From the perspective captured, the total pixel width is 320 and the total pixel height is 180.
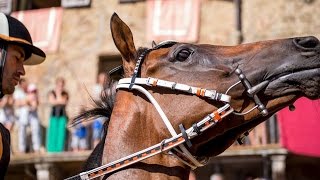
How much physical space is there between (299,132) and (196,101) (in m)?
10.8

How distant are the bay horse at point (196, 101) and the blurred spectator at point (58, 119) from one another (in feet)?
36.8

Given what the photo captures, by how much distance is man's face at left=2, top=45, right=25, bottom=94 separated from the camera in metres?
3.76

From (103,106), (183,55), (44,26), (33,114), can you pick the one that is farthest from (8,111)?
(183,55)

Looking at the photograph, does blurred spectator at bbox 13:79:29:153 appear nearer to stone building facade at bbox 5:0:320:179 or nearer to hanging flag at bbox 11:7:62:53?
stone building facade at bbox 5:0:320:179

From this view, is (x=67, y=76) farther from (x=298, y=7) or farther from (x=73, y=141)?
(x=298, y=7)

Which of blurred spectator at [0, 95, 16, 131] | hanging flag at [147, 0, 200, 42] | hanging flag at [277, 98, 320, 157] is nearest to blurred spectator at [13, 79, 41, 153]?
blurred spectator at [0, 95, 16, 131]

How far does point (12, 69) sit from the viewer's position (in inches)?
150

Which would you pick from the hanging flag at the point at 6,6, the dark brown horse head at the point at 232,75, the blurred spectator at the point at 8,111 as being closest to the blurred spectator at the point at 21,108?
the blurred spectator at the point at 8,111

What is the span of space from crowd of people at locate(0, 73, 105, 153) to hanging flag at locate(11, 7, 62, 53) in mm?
2152

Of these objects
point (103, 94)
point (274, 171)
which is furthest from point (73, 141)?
point (103, 94)

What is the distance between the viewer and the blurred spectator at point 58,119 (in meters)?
15.0

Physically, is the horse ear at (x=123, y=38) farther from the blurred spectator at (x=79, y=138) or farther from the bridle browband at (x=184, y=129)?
the blurred spectator at (x=79, y=138)

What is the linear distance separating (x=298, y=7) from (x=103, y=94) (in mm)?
13470

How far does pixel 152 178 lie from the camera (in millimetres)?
3631
